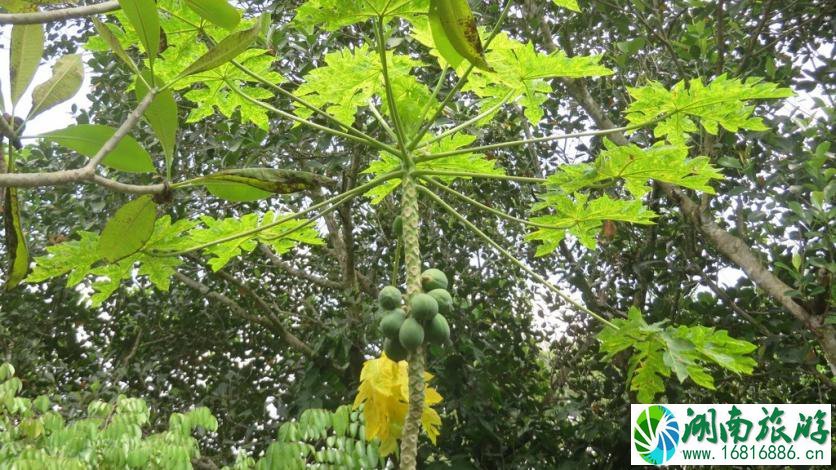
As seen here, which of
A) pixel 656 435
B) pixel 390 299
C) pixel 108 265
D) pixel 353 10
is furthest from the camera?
pixel 656 435

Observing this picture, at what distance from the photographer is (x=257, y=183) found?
1.45 meters

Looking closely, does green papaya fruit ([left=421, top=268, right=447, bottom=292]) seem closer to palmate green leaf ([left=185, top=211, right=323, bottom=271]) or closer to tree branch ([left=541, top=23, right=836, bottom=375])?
palmate green leaf ([left=185, top=211, right=323, bottom=271])

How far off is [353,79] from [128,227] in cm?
81

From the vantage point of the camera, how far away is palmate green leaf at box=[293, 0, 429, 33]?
1.65m

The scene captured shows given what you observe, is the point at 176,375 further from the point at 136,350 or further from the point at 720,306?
the point at 720,306

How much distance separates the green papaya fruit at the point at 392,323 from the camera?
146 centimetres

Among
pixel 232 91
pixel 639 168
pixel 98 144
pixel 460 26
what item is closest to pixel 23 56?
pixel 98 144

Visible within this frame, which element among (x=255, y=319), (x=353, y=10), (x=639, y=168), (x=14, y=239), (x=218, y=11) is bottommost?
(x=14, y=239)

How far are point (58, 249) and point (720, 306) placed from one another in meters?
3.10

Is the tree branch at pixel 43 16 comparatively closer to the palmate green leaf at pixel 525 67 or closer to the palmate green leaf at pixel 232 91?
the palmate green leaf at pixel 232 91

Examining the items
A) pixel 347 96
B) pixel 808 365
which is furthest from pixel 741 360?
pixel 808 365

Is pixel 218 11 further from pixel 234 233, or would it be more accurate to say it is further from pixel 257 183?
pixel 234 233

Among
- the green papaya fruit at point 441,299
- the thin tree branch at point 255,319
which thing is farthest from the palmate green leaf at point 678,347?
the thin tree branch at point 255,319

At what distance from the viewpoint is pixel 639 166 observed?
1948 millimetres
